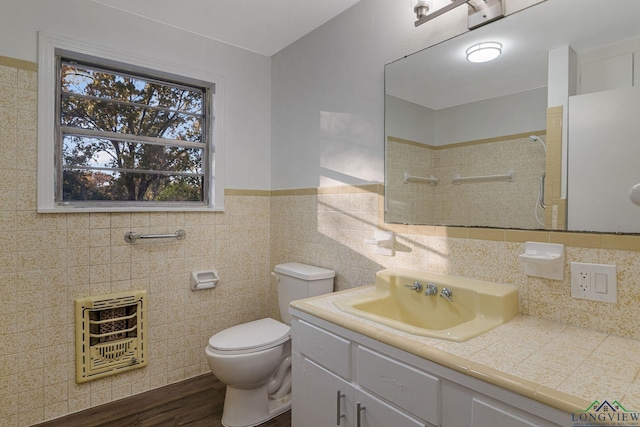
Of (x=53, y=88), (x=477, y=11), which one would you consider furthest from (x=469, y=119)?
(x=53, y=88)

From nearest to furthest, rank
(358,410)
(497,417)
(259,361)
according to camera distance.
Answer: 1. (497,417)
2. (358,410)
3. (259,361)

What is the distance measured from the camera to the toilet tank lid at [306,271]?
2.09 m

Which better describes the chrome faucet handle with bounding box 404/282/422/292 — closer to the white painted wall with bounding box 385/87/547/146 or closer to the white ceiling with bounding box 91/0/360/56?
the white painted wall with bounding box 385/87/547/146

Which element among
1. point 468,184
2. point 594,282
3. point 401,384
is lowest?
point 401,384

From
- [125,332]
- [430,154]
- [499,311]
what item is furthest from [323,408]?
[125,332]

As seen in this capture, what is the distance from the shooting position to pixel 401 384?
3.51 feet

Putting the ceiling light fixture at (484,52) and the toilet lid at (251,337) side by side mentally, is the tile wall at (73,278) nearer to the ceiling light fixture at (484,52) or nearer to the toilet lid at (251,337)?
the toilet lid at (251,337)

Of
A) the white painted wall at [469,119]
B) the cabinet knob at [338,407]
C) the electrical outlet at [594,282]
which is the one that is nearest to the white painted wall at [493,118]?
the white painted wall at [469,119]

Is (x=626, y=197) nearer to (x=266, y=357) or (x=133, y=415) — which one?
(x=266, y=357)

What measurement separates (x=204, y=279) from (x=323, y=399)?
138cm

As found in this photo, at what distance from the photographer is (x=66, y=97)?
2029 millimetres

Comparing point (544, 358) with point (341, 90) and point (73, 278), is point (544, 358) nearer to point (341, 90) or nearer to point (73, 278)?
point (341, 90)

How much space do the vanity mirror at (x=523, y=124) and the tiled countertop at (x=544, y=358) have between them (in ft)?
1.22

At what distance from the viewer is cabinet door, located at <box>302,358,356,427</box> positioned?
1.25 m
